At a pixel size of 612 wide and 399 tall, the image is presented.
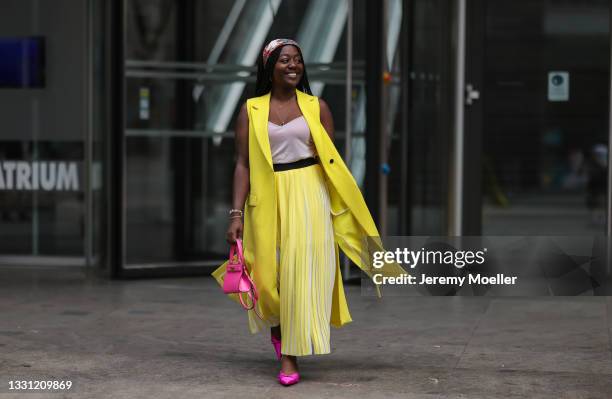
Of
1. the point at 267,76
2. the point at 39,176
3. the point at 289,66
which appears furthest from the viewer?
the point at 39,176

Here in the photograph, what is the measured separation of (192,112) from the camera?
10938 mm

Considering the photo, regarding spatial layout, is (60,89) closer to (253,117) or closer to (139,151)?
(139,151)

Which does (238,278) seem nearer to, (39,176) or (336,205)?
(336,205)

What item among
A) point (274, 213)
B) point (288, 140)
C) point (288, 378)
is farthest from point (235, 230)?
point (288, 378)

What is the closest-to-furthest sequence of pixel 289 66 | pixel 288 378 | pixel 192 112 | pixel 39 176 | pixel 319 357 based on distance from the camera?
pixel 288 378, pixel 289 66, pixel 319 357, pixel 192 112, pixel 39 176

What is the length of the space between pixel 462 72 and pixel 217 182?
2580 millimetres

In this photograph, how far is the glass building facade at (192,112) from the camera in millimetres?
9836

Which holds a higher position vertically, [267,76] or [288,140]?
[267,76]

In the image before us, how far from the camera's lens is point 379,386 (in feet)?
19.5

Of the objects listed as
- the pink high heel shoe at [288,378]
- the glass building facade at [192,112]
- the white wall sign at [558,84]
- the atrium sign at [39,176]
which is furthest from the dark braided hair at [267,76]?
the atrium sign at [39,176]

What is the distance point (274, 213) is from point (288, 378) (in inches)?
33.6

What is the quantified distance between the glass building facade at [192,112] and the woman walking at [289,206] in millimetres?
3331

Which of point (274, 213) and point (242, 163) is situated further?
point (242, 163)

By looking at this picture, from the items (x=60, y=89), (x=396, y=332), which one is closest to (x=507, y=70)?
(x=60, y=89)
